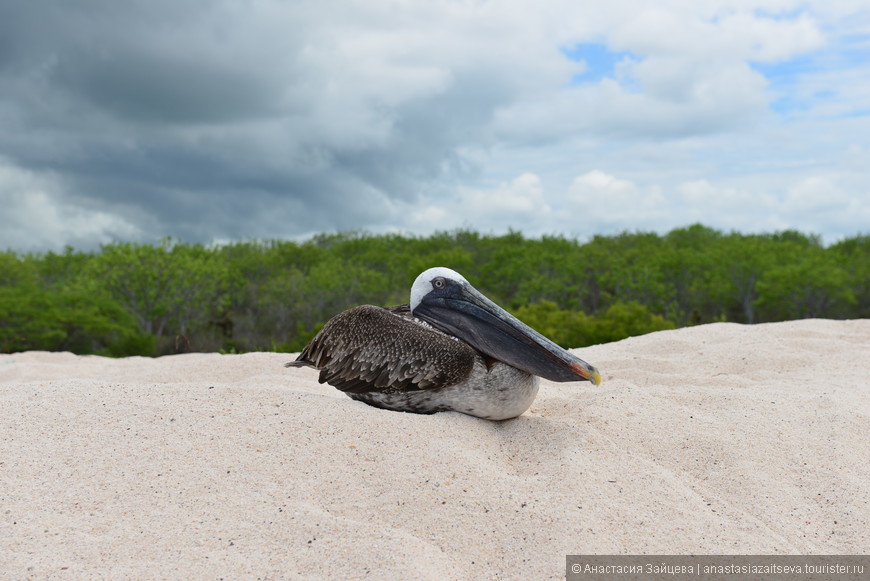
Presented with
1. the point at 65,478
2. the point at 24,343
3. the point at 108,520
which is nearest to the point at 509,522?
the point at 108,520

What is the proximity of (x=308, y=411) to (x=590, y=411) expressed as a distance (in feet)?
6.51

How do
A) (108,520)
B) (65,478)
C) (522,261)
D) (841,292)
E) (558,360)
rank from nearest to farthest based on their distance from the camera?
(108,520) → (65,478) → (558,360) → (841,292) → (522,261)

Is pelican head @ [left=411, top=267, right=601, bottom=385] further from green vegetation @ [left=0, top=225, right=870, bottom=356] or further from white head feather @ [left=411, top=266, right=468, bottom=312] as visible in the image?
green vegetation @ [left=0, top=225, right=870, bottom=356]

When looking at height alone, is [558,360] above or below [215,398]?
above

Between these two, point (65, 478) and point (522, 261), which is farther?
point (522, 261)

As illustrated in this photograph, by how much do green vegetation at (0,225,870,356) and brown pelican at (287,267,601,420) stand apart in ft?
48.8

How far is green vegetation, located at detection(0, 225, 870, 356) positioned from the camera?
21.2 m

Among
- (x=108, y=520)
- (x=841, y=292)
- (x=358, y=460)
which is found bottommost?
(x=108, y=520)

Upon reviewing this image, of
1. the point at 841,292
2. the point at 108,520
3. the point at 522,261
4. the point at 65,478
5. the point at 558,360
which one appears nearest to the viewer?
the point at 108,520

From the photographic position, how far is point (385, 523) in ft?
10.8

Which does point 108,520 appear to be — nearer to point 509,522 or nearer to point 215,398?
point 215,398

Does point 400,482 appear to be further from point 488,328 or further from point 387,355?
point 488,328

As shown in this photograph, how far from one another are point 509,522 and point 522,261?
21651 mm

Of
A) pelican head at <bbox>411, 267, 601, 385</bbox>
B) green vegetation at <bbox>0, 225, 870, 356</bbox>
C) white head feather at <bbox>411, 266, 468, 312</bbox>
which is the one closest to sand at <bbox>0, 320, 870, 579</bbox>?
pelican head at <bbox>411, 267, 601, 385</bbox>
